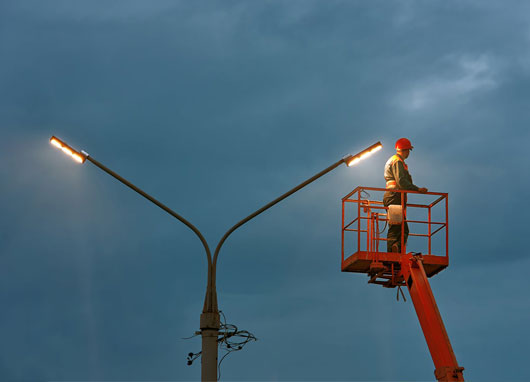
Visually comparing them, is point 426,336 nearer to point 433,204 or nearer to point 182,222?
point 433,204

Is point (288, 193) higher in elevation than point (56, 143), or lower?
lower

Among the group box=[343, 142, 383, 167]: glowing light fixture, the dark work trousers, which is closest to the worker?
the dark work trousers

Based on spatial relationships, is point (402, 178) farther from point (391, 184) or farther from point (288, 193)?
point (288, 193)

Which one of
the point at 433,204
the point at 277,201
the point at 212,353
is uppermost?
the point at 433,204

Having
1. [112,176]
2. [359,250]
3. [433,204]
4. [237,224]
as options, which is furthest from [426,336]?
[112,176]

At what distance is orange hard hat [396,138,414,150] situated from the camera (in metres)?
24.1

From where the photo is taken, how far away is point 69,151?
1880cm

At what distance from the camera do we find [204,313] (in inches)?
704

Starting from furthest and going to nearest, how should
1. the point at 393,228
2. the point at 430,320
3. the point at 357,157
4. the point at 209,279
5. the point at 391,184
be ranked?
the point at 391,184 < the point at 393,228 < the point at 430,320 < the point at 357,157 < the point at 209,279

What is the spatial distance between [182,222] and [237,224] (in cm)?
111

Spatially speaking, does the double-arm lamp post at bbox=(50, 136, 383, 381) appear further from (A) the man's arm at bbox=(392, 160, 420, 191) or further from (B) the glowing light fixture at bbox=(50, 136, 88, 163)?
(A) the man's arm at bbox=(392, 160, 420, 191)

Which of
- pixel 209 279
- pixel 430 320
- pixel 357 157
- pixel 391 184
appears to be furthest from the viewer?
pixel 391 184

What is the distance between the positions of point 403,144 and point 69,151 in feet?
30.7

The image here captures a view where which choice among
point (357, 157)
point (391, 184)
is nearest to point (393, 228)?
point (391, 184)
